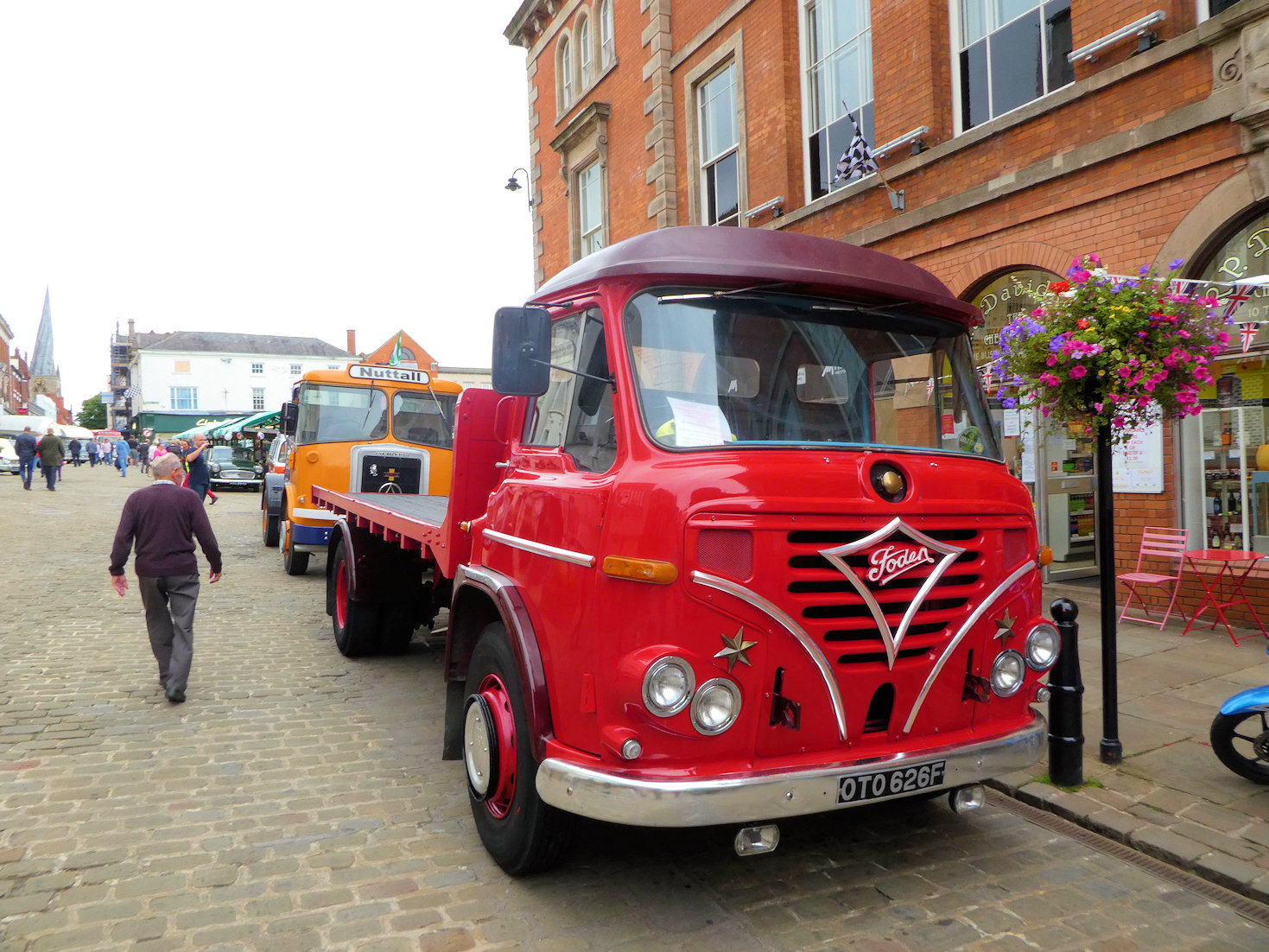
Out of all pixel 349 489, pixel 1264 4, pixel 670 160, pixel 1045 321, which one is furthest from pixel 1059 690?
pixel 670 160

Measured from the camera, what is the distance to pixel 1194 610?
26.9 feet

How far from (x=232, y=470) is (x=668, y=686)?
3414 cm

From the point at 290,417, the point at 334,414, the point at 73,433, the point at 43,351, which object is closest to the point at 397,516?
the point at 334,414

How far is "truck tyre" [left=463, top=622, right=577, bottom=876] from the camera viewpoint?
349 centimetres

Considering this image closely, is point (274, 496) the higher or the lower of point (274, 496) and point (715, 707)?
the higher

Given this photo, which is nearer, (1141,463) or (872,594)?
(872,594)

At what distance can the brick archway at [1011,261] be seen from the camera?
9.11 metres

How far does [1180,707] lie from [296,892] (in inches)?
210

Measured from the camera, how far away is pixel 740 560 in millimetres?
3041

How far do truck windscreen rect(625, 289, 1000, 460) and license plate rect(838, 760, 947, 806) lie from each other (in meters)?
1.23

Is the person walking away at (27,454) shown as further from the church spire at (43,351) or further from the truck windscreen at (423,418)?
the church spire at (43,351)

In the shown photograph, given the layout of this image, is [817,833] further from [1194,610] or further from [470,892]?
[1194,610]

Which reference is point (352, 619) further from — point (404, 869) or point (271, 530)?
point (271, 530)

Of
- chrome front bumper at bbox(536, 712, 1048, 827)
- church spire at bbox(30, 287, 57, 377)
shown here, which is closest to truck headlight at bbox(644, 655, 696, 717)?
chrome front bumper at bbox(536, 712, 1048, 827)
